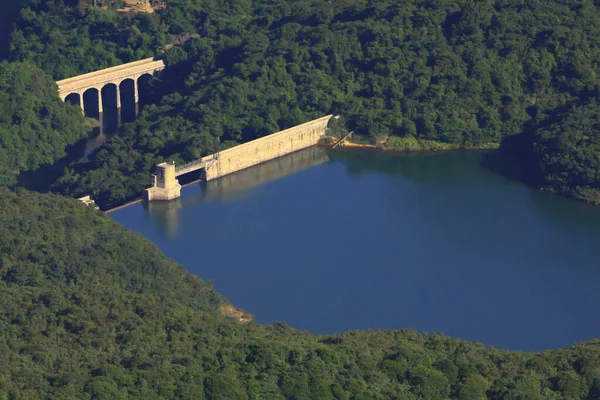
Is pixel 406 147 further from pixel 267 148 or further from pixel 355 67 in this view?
pixel 267 148

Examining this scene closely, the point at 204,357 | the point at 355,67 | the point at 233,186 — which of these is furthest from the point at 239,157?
the point at 204,357

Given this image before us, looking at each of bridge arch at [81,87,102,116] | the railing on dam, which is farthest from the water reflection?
bridge arch at [81,87,102,116]

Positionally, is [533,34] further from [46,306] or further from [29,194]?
[46,306]

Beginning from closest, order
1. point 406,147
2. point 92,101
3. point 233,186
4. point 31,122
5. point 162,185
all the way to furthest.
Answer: point 162,185
point 233,186
point 31,122
point 406,147
point 92,101

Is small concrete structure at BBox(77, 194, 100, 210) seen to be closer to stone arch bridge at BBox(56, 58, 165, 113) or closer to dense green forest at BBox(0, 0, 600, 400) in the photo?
dense green forest at BBox(0, 0, 600, 400)

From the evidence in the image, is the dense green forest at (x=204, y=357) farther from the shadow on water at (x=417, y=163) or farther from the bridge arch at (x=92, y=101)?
the bridge arch at (x=92, y=101)
